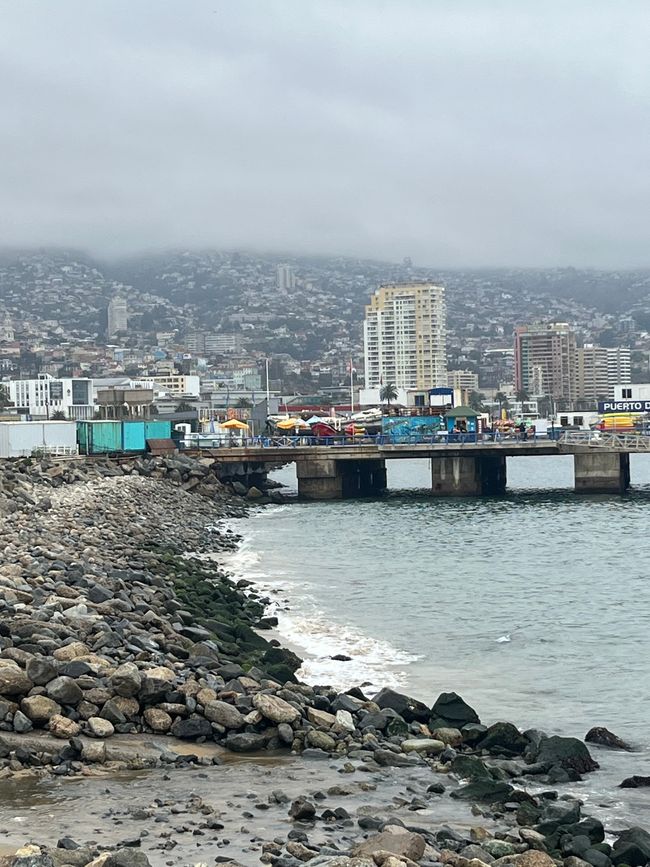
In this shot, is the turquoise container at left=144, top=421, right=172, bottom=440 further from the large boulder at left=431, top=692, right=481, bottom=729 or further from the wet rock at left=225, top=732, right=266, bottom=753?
the wet rock at left=225, top=732, right=266, bottom=753

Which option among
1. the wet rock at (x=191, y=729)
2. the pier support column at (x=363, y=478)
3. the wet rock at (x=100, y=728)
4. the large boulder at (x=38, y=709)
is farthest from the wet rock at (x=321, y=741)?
the pier support column at (x=363, y=478)

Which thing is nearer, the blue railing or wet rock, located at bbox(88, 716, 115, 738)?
wet rock, located at bbox(88, 716, 115, 738)

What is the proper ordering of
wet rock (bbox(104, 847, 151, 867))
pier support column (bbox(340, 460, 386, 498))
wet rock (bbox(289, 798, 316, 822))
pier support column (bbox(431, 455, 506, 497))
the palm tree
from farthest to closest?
the palm tree
pier support column (bbox(340, 460, 386, 498))
pier support column (bbox(431, 455, 506, 497))
wet rock (bbox(289, 798, 316, 822))
wet rock (bbox(104, 847, 151, 867))

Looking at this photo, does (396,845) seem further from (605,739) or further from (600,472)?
(600,472)

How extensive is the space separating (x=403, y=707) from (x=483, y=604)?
41.4ft

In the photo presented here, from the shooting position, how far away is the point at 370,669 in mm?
20734

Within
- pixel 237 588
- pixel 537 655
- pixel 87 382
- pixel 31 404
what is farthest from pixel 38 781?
pixel 31 404

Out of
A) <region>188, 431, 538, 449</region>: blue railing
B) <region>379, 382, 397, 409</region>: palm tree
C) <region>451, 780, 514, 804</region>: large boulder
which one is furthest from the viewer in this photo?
<region>379, 382, 397, 409</region>: palm tree

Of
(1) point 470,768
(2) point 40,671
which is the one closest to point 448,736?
(1) point 470,768

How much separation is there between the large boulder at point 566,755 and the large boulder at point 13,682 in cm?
566

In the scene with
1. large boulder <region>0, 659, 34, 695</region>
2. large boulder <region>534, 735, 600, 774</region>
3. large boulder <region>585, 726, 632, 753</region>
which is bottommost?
large boulder <region>585, 726, 632, 753</region>

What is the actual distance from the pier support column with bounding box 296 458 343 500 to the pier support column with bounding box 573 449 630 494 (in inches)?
436

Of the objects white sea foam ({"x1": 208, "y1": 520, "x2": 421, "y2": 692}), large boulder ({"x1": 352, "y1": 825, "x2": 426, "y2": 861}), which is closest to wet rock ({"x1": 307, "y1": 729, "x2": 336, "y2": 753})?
large boulder ({"x1": 352, "y1": 825, "x2": 426, "y2": 861})

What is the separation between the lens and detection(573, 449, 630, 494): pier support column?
2368 inches
